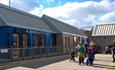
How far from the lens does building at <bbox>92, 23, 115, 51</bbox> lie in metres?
39.1

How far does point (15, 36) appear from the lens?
24.5m

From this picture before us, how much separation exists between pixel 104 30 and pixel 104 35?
3.33 ft

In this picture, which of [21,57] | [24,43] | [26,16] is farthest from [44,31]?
[21,57]

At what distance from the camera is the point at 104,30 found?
39.9m

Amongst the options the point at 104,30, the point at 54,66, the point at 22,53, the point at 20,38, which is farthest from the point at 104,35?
the point at 54,66

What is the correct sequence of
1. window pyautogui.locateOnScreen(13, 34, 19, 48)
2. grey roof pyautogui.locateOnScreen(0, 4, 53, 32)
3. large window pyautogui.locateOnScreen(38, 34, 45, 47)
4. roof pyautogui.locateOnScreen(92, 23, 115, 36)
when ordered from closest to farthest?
grey roof pyautogui.locateOnScreen(0, 4, 53, 32), window pyautogui.locateOnScreen(13, 34, 19, 48), large window pyautogui.locateOnScreen(38, 34, 45, 47), roof pyautogui.locateOnScreen(92, 23, 115, 36)

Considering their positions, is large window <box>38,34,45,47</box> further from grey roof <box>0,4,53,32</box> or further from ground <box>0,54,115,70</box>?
ground <box>0,54,115,70</box>

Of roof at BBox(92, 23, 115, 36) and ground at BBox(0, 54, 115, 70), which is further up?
roof at BBox(92, 23, 115, 36)

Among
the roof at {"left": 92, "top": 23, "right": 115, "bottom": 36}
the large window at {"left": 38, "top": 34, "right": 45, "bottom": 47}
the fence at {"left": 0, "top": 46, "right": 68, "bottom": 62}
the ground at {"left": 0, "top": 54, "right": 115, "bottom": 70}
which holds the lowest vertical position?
the ground at {"left": 0, "top": 54, "right": 115, "bottom": 70}

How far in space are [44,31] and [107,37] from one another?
12.5 m

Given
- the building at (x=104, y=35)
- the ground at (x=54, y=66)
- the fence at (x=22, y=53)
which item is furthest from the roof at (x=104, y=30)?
the ground at (x=54, y=66)

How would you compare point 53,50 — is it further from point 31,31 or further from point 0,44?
point 0,44

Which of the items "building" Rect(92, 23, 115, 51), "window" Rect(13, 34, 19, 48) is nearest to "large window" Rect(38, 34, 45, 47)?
"window" Rect(13, 34, 19, 48)

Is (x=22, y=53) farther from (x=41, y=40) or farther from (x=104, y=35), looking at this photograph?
(x=104, y=35)
